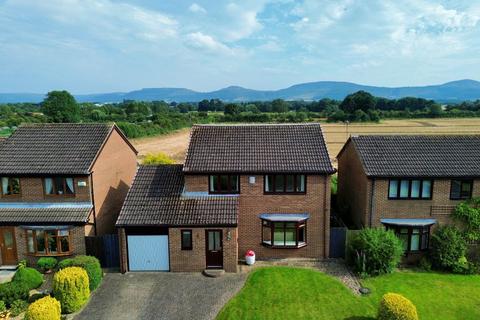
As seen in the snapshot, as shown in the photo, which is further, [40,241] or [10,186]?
[10,186]

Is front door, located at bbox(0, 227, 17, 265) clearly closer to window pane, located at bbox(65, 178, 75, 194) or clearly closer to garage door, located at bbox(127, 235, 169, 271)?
window pane, located at bbox(65, 178, 75, 194)

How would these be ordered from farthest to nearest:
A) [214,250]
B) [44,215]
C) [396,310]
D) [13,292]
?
[44,215] → [214,250] → [13,292] → [396,310]

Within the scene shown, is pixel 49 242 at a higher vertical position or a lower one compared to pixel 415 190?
lower

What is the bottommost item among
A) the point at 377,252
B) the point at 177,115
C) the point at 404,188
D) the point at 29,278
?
the point at 29,278

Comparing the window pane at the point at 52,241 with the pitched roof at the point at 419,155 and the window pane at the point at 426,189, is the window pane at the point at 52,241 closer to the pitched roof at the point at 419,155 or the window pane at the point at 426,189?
the pitched roof at the point at 419,155

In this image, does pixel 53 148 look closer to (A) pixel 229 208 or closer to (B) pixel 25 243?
(B) pixel 25 243

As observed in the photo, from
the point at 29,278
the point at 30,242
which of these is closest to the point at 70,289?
the point at 29,278

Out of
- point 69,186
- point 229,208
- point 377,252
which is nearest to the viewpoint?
point 377,252

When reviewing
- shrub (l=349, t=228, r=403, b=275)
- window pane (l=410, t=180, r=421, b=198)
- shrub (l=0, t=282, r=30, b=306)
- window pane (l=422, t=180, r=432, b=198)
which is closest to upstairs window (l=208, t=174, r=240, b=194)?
shrub (l=349, t=228, r=403, b=275)
